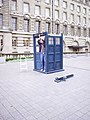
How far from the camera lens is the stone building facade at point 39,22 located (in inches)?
981

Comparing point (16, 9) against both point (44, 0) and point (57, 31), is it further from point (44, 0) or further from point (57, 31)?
point (57, 31)

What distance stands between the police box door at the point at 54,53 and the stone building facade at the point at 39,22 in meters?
16.1

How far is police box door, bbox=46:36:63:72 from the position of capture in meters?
9.63

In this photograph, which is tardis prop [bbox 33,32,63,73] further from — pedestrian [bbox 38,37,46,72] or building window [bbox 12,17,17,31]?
building window [bbox 12,17,17,31]

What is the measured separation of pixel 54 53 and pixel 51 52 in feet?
0.85

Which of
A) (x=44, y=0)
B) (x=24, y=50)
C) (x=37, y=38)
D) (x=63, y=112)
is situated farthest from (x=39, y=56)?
(x=44, y=0)

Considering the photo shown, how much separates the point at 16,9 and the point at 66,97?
960 inches

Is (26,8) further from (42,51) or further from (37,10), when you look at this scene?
(42,51)

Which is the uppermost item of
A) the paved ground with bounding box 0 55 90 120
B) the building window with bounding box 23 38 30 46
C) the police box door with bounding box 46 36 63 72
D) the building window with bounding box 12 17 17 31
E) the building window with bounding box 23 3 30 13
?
the building window with bounding box 23 3 30 13

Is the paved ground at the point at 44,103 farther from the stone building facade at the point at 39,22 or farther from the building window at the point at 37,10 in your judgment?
the building window at the point at 37,10

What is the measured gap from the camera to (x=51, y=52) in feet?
32.1


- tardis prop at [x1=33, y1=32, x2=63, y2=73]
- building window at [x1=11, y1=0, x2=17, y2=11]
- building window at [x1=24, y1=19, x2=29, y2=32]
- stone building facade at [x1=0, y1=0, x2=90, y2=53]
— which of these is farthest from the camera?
building window at [x1=24, y1=19, x2=29, y2=32]

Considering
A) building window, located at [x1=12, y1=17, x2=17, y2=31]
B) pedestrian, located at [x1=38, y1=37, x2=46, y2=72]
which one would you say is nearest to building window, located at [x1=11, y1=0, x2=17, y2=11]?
building window, located at [x1=12, y1=17, x2=17, y2=31]

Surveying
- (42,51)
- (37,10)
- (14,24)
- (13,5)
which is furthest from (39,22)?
(42,51)
